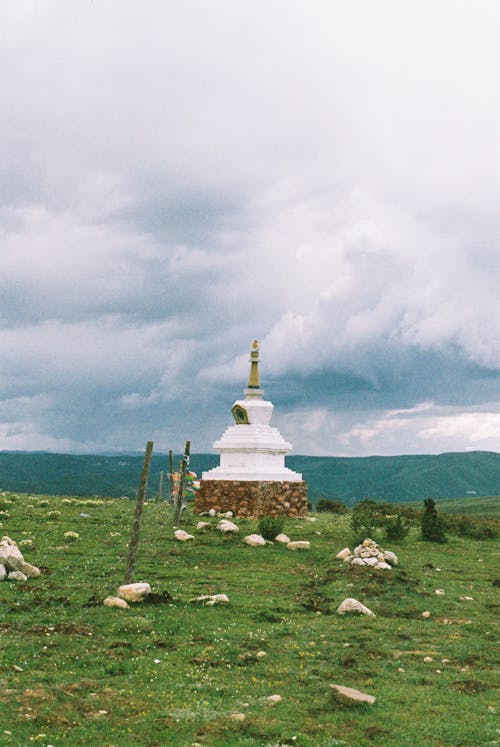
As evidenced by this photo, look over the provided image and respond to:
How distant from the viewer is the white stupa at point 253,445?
4106cm

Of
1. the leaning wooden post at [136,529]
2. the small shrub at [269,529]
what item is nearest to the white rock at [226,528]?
the small shrub at [269,529]

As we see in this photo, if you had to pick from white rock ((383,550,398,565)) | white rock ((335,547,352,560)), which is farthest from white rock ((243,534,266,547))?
white rock ((383,550,398,565))

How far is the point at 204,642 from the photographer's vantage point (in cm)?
1562

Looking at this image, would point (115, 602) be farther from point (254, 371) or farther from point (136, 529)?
point (254, 371)

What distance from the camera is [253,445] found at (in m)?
41.5

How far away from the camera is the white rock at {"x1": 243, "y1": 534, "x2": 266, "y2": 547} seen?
28969 mm

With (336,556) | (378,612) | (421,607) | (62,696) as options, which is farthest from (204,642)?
(336,556)

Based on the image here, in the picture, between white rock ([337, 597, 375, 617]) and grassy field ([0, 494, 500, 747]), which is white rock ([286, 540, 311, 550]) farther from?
white rock ([337, 597, 375, 617])

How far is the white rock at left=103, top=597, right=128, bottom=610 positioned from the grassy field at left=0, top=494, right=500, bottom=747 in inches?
6.5

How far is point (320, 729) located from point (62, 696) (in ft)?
14.3

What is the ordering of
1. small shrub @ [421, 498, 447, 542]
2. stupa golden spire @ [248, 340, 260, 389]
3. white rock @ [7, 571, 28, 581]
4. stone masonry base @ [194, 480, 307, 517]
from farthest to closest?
stupa golden spire @ [248, 340, 260, 389]
stone masonry base @ [194, 480, 307, 517]
small shrub @ [421, 498, 447, 542]
white rock @ [7, 571, 28, 581]

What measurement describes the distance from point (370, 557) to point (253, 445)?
16.9 meters

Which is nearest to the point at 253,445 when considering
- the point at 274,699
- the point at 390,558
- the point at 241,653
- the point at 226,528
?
the point at 226,528

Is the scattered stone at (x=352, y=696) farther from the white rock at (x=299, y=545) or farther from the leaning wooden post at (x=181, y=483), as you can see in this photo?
the leaning wooden post at (x=181, y=483)
